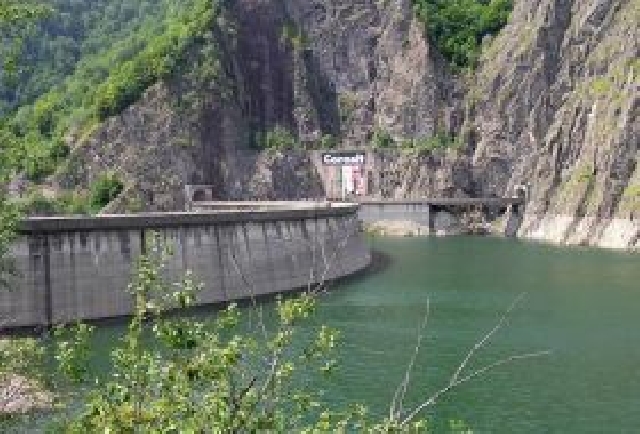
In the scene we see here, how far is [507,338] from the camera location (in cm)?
6078

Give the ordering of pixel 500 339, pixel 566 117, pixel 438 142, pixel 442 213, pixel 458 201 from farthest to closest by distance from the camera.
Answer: pixel 438 142
pixel 442 213
pixel 458 201
pixel 566 117
pixel 500 339

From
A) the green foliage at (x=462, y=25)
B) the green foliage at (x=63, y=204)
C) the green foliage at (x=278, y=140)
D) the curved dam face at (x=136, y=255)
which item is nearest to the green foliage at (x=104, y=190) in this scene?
the green foliage at (x=63, y=204)

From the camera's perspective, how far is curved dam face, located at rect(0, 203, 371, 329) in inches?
2506

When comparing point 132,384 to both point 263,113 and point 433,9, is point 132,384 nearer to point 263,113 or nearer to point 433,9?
point 263,113

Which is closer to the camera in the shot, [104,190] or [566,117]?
[104,190]

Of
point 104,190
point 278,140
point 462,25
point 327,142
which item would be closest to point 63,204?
point 104,190

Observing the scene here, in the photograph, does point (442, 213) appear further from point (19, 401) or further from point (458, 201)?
point (19, 401)

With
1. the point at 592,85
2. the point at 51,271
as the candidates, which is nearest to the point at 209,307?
the point at 51,271

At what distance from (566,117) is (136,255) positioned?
A: 374ft

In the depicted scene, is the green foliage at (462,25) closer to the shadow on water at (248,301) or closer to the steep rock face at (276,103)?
the steep rock face at (276,103)

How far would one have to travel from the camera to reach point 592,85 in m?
154

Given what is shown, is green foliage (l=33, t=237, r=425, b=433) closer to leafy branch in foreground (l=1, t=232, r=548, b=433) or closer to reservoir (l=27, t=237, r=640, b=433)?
leafy branch in foreground (l=1, t=232, r=548, b=433)

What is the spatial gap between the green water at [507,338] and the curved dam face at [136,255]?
5.81 meters

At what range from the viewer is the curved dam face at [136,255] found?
63.7 m
